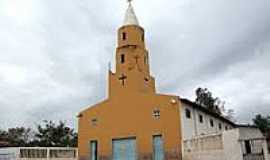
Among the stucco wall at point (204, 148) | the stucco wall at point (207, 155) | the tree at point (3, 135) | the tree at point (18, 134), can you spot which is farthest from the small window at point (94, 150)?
the tree at point (18, 134)

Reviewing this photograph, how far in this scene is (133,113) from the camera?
24.2 meters

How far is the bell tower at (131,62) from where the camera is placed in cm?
2612

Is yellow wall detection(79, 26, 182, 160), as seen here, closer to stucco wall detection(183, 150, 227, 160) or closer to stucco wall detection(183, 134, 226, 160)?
stucco wall detection(183, 134, 226, 160)

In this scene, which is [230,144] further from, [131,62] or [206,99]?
[206,99]

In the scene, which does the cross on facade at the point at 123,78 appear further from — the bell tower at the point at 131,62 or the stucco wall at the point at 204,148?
the stucco wall at the point at 204,148

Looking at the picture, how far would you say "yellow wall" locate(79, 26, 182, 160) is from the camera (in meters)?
22.6

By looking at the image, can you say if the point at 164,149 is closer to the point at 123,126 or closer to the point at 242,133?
the point at 123,126

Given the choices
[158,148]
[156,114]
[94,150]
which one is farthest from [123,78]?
[158,148]

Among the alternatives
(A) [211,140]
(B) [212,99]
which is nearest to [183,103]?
(A) [211,140]

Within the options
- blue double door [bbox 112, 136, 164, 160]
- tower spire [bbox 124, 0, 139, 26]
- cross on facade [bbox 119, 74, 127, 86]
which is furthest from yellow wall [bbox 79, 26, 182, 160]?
tower spire [bbox 124, 0, 139, 26]

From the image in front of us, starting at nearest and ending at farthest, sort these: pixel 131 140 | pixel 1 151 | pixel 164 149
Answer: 1. pixel 1 151
2. pixel 164 149
3. pixel 131 140

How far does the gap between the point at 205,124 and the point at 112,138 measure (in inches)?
314

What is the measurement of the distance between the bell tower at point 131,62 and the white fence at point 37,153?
5693 millimetres

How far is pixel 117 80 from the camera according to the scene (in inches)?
1049
